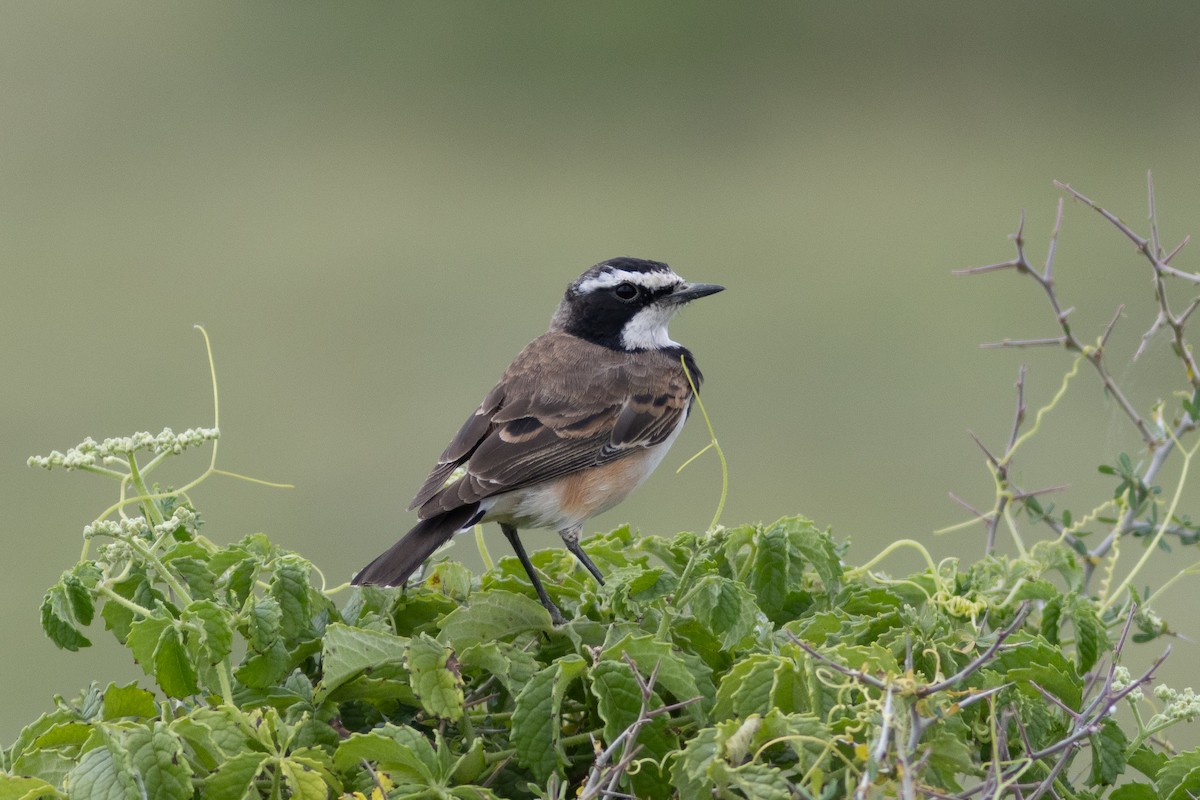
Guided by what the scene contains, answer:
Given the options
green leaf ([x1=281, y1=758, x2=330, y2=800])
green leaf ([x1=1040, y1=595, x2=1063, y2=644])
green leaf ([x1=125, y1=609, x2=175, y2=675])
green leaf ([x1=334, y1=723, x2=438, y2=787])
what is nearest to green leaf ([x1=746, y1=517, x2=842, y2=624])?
green leaf ([x1=1040, y1=595, x2=1063, y2=644])

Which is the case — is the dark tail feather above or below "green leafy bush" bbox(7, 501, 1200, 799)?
above

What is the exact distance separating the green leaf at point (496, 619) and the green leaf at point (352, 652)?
150mm

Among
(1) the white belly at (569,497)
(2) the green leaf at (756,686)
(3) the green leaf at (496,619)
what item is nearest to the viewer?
(2) the green leaf at (756,686)

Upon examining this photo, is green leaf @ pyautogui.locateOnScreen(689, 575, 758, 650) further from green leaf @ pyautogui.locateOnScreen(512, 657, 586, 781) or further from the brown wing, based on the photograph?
the brown wing

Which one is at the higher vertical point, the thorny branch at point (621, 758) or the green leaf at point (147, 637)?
the green leaf at point (147, 637)

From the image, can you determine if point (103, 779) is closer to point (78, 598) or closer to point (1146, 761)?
point (78, 598)

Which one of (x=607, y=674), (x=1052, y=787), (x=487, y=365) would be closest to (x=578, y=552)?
(x=607, y=674)

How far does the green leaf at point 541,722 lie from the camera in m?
2.13

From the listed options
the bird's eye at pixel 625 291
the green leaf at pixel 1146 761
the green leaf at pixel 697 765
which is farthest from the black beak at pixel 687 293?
the green leaf at pixel 697 765

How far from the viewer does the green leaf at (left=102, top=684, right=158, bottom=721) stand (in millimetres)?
2254

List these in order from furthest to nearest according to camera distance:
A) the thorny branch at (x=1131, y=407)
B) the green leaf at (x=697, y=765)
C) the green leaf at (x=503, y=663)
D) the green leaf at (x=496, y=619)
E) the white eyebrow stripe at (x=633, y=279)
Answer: the white eyebrow stripe at (x=633, y=279) < the thorny branch at (x=1131, y=407) < the green leaf at (x=496, y=619) < the green leaf at (x=503, y=663) < the green leaf at (x=697, y=765)

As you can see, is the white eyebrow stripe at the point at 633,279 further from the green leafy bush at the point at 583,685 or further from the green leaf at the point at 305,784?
the green leaf at the point at 305,784

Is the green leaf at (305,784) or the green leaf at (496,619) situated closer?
the green leaf at (305,784)

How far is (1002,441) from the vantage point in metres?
9.82
